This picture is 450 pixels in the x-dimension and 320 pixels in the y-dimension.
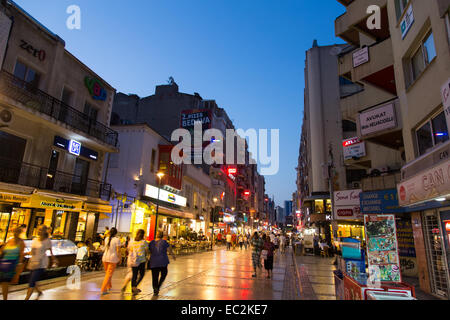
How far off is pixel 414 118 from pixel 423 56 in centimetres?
223

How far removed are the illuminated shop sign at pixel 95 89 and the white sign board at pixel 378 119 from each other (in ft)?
54.8

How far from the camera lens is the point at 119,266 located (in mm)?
13828

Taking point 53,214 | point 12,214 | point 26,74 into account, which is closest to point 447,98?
point 12,214

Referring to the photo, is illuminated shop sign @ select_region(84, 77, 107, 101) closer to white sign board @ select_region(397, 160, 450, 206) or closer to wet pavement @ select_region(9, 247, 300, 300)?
wet pavement @ select_region(9, 247, 300, 300)

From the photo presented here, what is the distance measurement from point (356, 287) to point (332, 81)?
37647mm

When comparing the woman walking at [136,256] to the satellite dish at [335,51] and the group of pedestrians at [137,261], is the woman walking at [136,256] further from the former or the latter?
the satellite dish at [335,51]

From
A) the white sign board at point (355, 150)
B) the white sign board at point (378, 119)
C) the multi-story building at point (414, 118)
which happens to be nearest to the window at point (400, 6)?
the multi-story building at point (414, 118)

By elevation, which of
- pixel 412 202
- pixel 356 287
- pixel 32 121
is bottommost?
pixel 356 287

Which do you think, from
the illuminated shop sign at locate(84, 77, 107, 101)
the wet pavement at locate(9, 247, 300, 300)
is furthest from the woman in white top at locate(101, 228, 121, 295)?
the illuminated shop sign at locate(84, 77, 107, 101)

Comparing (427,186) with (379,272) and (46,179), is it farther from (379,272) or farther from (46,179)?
(46,179)

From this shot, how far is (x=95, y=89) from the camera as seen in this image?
1872cm
